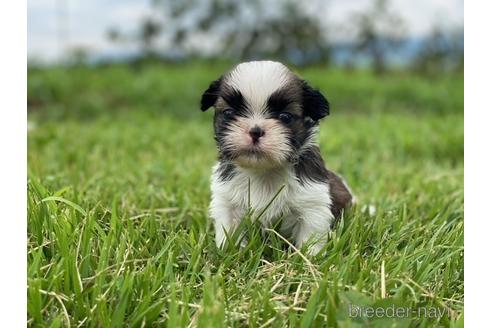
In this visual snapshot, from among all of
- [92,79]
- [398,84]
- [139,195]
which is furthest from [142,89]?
[139,195]

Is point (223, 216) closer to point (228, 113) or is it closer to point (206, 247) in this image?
point (206, 247)

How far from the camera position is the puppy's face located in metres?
2.56

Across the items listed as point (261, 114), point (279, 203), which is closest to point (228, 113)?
point (261, 114)

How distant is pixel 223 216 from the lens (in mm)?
2918

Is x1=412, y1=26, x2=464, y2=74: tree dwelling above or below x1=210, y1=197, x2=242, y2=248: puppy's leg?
above

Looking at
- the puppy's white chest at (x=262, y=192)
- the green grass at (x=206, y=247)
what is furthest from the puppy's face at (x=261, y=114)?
the green grass at (x=206, y=247)

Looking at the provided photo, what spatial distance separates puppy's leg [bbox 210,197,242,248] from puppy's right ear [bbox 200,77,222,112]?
0.43 m

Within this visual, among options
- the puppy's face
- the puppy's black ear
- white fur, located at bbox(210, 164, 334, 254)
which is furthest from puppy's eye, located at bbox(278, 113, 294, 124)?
white fur, located at bbox(210, 164, 334, 254)

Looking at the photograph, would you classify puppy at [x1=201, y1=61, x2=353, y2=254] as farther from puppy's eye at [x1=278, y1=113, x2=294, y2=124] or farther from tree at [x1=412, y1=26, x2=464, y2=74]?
tree at [x1=412, y1=26, x2=464, y2=74]

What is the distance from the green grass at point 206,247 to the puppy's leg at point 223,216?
0.07 meters

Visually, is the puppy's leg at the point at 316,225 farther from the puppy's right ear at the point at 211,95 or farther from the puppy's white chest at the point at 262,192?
the puppy's right ear at the point at 211,95

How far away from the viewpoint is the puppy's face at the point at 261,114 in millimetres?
2559

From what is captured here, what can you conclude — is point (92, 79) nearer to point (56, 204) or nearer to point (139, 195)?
point (139, 195)

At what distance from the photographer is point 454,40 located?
273 inches
